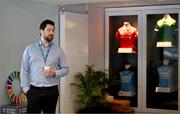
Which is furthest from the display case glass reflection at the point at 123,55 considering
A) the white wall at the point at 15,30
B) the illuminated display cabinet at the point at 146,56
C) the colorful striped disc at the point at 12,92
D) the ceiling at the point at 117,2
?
the colorful striped disc at the point at 12,92

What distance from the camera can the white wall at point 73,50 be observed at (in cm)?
533

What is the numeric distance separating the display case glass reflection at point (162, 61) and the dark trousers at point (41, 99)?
344 cm

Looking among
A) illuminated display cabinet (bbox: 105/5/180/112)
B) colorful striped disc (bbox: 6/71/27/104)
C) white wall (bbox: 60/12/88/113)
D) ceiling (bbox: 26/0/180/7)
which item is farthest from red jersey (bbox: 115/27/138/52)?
colorful striped disc (bbox: 6/71/27/104)

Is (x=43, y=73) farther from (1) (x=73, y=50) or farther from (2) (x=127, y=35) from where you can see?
(2) (x=127, y=35)

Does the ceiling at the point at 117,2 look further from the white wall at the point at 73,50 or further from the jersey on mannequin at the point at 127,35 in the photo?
the jersey on mannequin at the point at 127,35

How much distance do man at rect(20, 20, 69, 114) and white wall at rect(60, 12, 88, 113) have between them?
211 centimetres

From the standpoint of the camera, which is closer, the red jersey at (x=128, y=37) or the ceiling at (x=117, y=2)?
the ceiling at (x=117, y=2)

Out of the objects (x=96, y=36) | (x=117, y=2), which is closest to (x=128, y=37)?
(x=96, y=36)

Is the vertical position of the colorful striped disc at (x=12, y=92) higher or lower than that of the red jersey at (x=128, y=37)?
lower

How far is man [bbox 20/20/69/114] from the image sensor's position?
3.06 m

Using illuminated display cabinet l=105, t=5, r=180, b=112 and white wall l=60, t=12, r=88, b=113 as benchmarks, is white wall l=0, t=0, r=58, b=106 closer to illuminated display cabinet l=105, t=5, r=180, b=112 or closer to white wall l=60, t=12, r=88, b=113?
white wall l=60, t=12, r=88, b=113

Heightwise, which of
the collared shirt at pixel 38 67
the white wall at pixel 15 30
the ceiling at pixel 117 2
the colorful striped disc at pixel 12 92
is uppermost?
the ceiling at pixel 117 2

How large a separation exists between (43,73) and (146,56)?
139 inches

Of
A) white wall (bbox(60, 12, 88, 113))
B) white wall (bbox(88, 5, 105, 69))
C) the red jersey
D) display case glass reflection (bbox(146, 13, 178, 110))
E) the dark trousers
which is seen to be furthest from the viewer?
the red jersey
